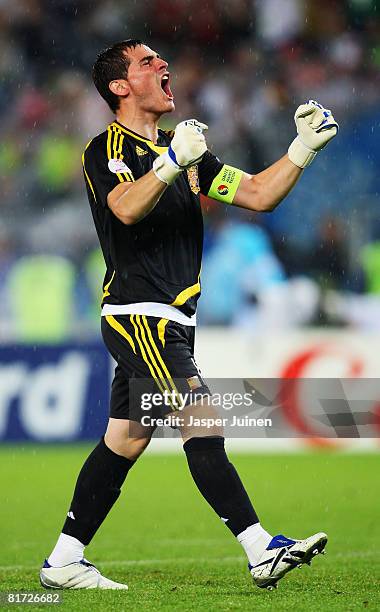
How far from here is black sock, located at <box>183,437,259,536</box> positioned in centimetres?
407

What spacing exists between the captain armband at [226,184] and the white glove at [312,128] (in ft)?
1.14

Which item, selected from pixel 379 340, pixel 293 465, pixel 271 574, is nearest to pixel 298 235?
pixel 379 340

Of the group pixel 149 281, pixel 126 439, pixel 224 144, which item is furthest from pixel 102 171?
pixel 224 144

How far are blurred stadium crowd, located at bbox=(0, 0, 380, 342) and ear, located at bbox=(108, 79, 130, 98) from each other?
6.71m

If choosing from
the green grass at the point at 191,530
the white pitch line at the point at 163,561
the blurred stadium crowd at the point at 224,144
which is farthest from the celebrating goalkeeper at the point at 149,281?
the blurred stadium crowd at the point at 224,144

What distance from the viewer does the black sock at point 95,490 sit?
14.5 ft

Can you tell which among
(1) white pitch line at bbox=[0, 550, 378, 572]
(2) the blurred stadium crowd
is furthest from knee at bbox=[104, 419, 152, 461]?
(2) the blurred stadium crowd

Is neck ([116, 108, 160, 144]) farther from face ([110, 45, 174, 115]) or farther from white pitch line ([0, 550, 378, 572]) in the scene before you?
white pitch line ([0, 550, 378, 572])

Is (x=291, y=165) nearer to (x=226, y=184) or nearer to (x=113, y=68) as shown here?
(x=226, y=184)

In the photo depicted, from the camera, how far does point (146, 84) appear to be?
4578mm

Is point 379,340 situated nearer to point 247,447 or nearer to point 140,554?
point 247,447

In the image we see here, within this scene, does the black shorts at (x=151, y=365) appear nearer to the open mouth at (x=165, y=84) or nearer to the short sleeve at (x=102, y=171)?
the short sleeve at (x=102, y=171)

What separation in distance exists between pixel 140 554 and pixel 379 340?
5282 millimetres

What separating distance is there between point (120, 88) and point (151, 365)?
3.81 ft
